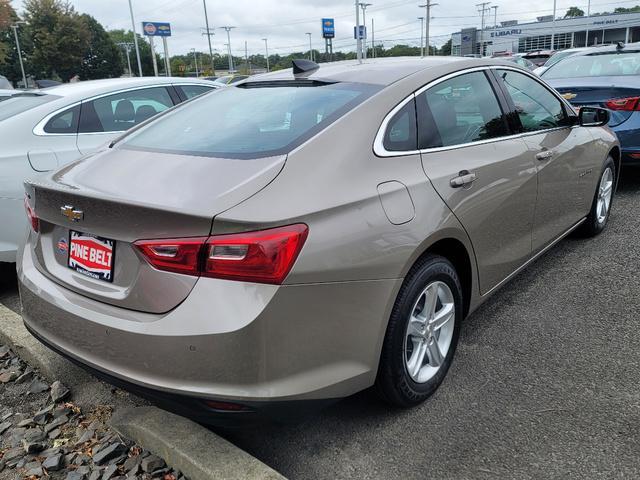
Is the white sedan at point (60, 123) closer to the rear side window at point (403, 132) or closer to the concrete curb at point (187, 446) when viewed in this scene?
the concrete curb at point (187, 446)

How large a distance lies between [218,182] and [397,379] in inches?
44.2

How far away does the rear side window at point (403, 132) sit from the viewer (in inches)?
95.3

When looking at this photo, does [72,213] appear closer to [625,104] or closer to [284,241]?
[284,241]

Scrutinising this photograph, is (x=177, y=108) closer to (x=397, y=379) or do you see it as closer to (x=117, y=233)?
(x=117, y=233)

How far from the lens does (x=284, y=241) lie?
1.88 meters

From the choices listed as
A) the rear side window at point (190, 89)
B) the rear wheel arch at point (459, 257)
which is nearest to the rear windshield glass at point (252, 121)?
the rear wheel arch at point (459, 257)

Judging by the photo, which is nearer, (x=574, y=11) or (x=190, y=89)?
(x=190, y=89)

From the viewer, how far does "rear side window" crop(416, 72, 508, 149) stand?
2.68 metres

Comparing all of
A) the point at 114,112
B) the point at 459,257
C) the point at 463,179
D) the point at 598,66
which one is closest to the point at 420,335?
the point at 459,257

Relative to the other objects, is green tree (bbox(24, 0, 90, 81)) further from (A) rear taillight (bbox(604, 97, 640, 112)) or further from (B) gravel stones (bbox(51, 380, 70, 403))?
(B) gravel stones (bbox(51, 380, 70, 403))

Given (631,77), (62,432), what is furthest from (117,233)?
(631,77)

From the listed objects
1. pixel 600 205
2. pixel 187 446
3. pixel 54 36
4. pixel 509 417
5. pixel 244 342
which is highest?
pixel 54 36

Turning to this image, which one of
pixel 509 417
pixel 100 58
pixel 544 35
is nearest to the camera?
pixel 509 417

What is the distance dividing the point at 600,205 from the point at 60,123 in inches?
178
